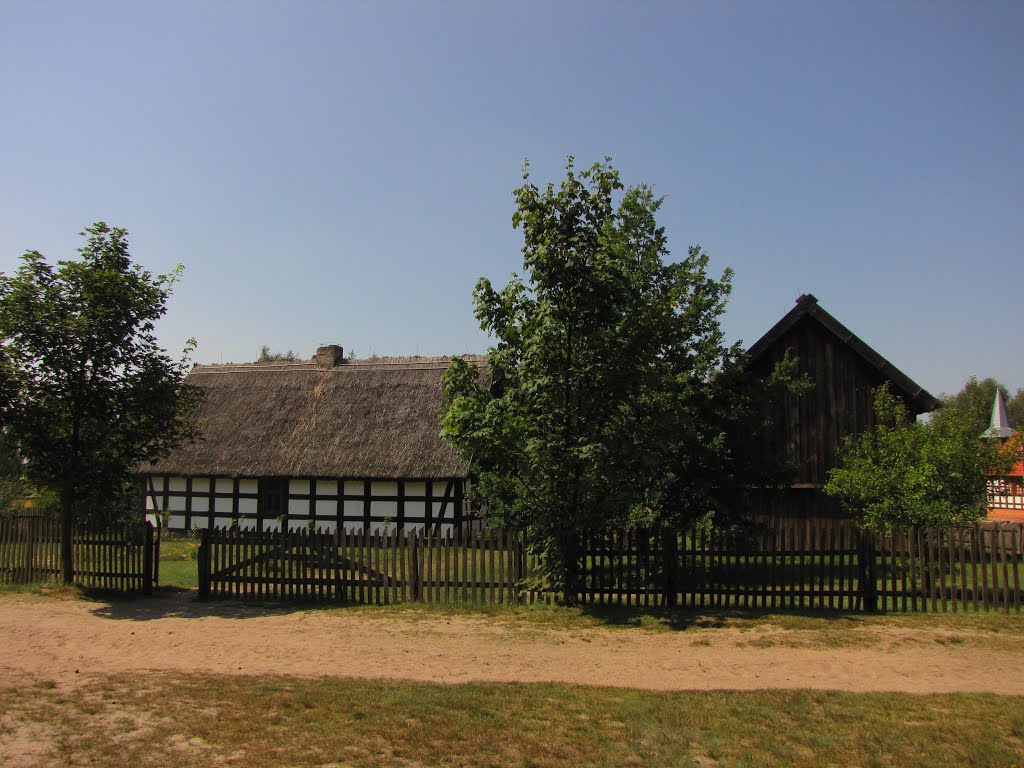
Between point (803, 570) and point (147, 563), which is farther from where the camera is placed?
point (147, 563)

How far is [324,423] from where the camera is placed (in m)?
22.9

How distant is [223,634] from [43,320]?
6.44m

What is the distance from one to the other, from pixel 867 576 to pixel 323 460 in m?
15.0

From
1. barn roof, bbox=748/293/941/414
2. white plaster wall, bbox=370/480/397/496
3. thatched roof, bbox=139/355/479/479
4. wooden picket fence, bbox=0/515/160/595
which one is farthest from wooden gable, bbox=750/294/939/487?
wooden picket fence, bbox=0/515/160/595

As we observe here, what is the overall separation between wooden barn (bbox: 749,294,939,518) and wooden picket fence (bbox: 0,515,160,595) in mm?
13958

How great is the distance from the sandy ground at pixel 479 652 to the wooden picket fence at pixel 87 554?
4.97ft

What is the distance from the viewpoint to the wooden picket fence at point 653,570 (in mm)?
11125

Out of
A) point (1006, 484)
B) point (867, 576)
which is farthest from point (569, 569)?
point (1006, 484)

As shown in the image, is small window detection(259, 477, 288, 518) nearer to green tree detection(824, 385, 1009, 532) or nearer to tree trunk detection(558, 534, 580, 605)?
tree trunk detection(558, 534, 580, 605)

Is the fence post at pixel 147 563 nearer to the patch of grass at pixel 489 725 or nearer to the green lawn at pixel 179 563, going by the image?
the green lawn at pixel 179 563

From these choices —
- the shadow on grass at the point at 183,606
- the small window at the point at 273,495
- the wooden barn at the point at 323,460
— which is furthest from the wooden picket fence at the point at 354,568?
the small window at the point at 273,495

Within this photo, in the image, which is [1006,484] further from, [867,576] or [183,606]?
[183,606]

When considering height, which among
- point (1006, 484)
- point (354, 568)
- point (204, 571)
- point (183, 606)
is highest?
point (1006, 484)

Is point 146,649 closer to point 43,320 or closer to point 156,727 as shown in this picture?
point 156,727
